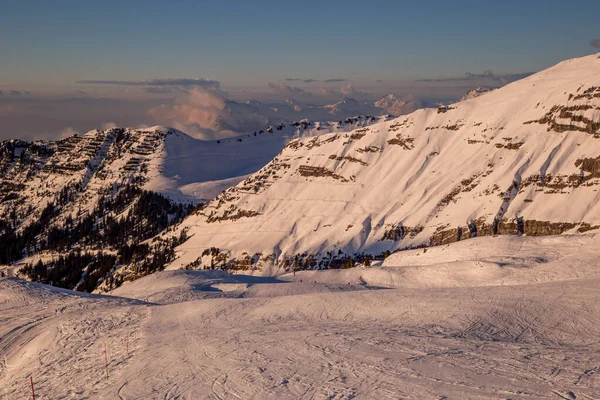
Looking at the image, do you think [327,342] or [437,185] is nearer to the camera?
[327,342]

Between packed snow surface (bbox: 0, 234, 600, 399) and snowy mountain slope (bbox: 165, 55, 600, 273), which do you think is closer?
packed snow surface (bbox: 0, 234, 600, 399)

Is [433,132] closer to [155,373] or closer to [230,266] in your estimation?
[230,266]

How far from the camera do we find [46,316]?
166 feet

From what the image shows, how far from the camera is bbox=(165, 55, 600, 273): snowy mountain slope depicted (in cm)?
13275

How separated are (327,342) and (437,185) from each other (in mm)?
129320

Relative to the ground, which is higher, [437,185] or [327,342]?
[327,342]

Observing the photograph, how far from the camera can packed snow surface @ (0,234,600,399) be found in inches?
1027

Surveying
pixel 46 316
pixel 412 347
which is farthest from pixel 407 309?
pixel 46 316

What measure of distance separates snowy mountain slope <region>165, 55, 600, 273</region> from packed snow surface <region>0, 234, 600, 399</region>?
7752 centimetres

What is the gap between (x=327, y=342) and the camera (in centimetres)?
3356

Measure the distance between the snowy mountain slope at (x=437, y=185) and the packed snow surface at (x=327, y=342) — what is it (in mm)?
77521

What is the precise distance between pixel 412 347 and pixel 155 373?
1506 cm

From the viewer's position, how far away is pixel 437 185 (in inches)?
6152

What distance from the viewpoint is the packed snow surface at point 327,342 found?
26078mm
